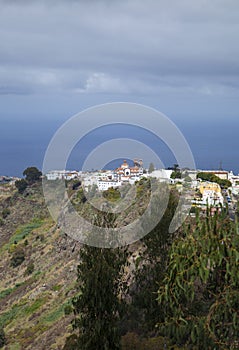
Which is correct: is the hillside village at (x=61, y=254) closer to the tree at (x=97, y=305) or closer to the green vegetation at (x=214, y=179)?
the green vegetation at (x=214, y=179)

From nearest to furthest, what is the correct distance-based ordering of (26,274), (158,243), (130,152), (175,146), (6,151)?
(175,146), (158,243), (130,152), (26,274), (6,151)

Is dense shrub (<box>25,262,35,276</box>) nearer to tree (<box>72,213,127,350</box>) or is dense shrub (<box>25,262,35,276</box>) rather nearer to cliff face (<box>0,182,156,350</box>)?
cliff face (<box>0,182,156,350</box>)

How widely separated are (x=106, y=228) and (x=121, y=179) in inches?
905

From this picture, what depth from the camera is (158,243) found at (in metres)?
10.0

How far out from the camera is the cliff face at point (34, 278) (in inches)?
567

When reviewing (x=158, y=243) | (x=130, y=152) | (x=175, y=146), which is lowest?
(x=158, y=243)

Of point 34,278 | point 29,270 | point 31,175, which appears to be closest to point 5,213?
point 31,175

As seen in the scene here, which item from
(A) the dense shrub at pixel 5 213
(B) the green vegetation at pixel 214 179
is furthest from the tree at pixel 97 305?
(A) the dense shrub at pixel 5 213

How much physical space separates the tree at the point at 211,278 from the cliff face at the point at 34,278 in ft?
28.3

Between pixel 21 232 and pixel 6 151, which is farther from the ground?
pixel 6 151

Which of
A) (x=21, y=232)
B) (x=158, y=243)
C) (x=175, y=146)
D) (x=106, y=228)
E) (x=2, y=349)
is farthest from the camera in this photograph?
(x=21, y=232)

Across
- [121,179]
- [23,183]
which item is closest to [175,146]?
[121,179]

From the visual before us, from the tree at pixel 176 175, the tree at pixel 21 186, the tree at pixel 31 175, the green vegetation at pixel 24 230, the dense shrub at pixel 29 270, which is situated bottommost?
the dense shrub at pixel 29 270

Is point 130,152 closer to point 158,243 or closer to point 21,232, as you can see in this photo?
point 158,243
